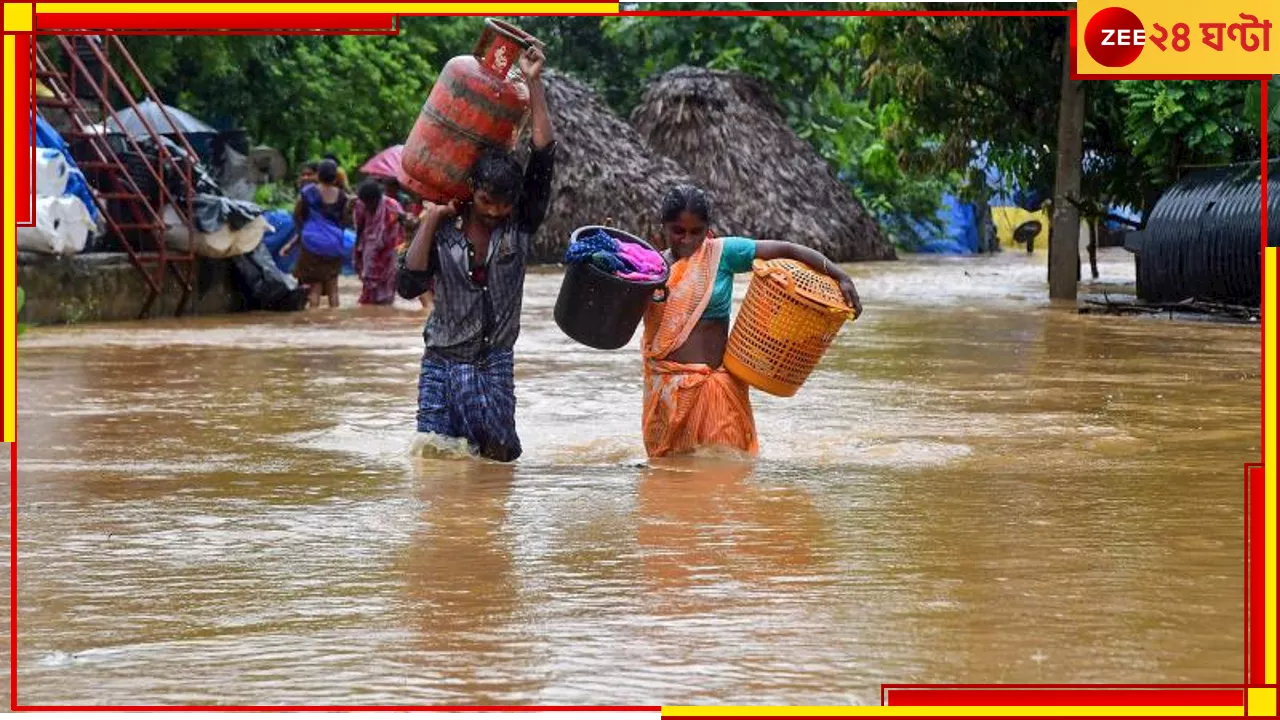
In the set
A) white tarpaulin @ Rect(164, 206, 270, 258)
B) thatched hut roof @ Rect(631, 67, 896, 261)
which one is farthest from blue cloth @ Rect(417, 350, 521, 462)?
thatched hut roof @ Rect(631, 67, 896, 261)

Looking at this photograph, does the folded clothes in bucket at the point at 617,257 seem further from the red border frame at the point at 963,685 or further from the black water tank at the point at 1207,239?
the black water tank at the point at 1207,239

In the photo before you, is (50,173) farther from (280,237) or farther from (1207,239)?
(1207,239)

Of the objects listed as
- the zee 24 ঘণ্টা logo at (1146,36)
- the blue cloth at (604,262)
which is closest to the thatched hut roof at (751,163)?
the blue cloth at (604,262)

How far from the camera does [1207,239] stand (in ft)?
56.4

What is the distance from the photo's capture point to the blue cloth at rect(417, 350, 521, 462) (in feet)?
26.1

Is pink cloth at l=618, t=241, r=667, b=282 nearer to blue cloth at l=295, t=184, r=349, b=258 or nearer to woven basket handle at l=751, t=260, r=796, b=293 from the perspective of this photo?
woven basket handle at l=751, t=260, r=796, b=293

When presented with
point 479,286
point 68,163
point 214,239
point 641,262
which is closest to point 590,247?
point 641,262

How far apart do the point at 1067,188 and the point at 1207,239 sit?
2.32 meters

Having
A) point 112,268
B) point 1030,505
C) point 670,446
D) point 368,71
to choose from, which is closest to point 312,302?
point 112,268

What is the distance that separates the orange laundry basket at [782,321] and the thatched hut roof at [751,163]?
22990 millimetres

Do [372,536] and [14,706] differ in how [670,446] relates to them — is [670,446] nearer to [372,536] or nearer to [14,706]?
[372,536]

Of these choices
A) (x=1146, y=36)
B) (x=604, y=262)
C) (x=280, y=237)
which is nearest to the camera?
(x=1146, y=36)

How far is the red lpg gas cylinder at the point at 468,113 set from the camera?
7578mm

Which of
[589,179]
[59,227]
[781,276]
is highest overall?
[781,276]
